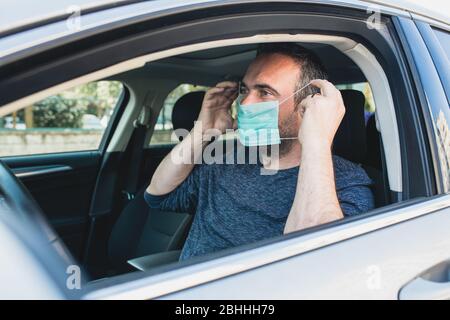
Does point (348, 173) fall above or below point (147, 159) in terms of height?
below

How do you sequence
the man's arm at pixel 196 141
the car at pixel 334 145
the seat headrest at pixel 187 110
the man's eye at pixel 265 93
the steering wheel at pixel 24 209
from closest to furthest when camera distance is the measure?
the car at pixel 334 145 → the steering wheel at pixel 24 209 → the man's eye at pixel 265 93 → the man's arm at pixel 196 141 → the seat headrest at pixel 187 110

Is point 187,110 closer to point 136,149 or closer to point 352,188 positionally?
point 136,149

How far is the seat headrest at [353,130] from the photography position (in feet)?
6.86

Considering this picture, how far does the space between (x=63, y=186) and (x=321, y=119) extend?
7.95ft

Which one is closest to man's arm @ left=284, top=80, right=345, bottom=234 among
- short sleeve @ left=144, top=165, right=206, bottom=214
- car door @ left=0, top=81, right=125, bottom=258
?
short sleeve @ left=144, top=165, right=206, bottom=214

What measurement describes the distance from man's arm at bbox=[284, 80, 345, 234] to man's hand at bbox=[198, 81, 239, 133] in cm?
60

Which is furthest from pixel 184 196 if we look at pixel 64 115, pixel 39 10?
pixel 64 115

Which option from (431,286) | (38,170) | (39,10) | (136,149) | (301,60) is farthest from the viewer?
(136,149)

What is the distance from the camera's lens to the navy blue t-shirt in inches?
72.4

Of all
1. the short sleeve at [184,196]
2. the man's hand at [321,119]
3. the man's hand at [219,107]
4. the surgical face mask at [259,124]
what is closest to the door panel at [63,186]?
the short sleeve at [184,196]

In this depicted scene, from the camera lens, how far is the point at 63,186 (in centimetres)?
346

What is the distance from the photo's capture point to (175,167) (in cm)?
219

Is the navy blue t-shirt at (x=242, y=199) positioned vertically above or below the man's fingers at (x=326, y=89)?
below

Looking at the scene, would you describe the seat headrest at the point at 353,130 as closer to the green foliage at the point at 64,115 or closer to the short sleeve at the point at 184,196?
the short sleeve at the point at 184,196
